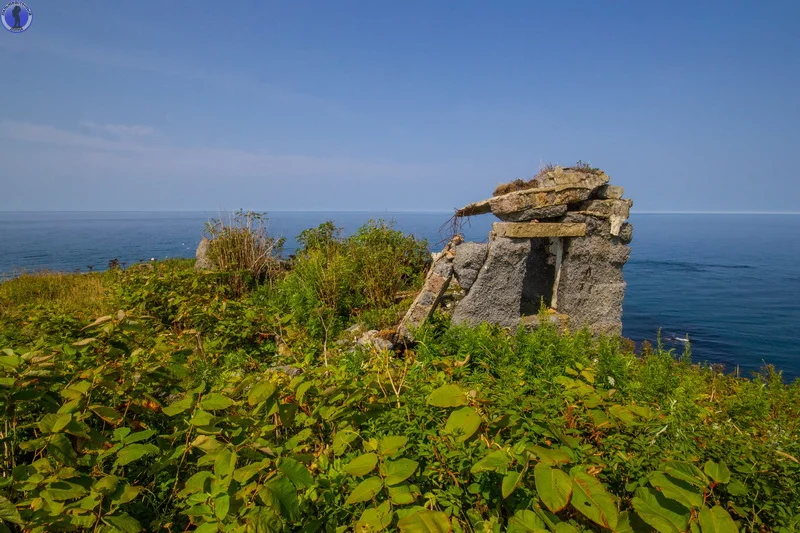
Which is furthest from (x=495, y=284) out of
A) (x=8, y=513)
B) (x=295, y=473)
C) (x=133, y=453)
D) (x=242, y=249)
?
(x=242, y=249)

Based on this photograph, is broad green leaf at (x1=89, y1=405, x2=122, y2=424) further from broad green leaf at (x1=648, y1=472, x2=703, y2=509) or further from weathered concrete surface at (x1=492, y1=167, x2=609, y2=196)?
A: weathered concrete surface at (x1=492, y1=167, x2=609, y2=196)

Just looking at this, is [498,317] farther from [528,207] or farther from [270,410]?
[270,410]

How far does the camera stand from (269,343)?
6988 millimetres

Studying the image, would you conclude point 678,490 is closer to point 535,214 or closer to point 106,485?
point 106,485

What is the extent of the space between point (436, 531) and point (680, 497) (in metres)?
0.91

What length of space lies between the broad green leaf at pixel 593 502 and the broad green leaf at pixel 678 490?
0.64 feet

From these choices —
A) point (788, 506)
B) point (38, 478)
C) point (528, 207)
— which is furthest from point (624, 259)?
point (38, 478)

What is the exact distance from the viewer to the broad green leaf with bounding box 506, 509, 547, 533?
155 centimetres

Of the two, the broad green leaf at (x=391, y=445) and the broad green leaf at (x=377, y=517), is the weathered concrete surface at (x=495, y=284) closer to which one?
the broad green leaf at (x=391, y=445)

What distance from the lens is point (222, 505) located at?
160 centimetres

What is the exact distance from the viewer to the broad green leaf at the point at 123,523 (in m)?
1.66

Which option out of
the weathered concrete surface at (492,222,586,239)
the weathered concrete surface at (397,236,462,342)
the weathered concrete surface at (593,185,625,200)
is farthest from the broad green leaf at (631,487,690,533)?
the weathered concrete surface at (593,185,625,200)

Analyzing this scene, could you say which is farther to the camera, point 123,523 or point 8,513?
point 123,523

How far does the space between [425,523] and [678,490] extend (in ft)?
3.16
